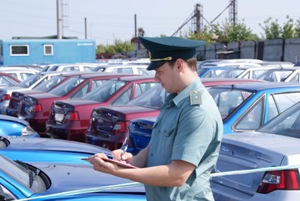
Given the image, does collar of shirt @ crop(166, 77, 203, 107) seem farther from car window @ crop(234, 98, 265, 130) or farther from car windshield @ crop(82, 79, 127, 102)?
car windshield @ crop(82, 79, 127, 102)

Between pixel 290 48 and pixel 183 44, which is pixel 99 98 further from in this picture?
pixel 290 48

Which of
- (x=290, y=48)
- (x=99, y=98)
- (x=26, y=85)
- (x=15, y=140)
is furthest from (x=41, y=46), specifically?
(x=15, y=140)

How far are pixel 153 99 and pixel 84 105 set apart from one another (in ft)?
5.62

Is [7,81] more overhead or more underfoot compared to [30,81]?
more underfoot

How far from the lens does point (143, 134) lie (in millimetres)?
6273

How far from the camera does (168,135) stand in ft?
8.66

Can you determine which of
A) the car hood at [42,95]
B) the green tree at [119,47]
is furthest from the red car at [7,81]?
the green tree at [119,47]

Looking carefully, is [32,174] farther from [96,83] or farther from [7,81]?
[7,81]

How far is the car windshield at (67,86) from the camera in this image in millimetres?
11094

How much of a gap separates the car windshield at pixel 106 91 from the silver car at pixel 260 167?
4908 millimetres

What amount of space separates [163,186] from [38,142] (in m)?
3.42

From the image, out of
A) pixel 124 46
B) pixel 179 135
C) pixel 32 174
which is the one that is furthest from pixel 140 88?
pixel 124 46

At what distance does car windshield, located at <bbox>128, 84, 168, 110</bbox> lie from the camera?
25.3 ft

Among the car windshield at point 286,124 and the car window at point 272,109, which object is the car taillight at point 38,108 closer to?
the car window at point 272,109
